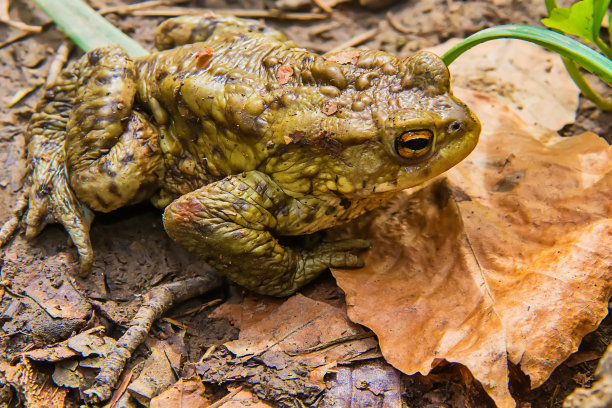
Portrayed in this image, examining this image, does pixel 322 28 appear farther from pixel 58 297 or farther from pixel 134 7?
pixel 58 297

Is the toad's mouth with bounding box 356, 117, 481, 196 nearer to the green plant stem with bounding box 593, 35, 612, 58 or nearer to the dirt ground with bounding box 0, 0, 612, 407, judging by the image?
the dirt ground with bounding box 0, 0, 612, 407

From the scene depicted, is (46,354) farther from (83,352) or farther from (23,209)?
(23,209)

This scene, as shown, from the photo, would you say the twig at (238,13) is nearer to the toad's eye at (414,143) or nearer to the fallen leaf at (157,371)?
the toad's eye at (414,143)

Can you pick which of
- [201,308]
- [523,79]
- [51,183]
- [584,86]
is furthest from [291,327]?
[523,79]

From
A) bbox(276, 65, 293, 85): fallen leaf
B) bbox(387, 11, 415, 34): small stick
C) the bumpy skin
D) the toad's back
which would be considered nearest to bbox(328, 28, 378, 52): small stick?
bbox(387, 11, 415, 34): small stick

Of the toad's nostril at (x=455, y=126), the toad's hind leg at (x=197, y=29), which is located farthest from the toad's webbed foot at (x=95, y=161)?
the toad's nostril at (x=455, y=126)

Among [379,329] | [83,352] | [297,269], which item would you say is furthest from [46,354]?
[379,329]

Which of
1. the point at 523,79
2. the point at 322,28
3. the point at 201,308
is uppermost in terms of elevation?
the point at 322,28
